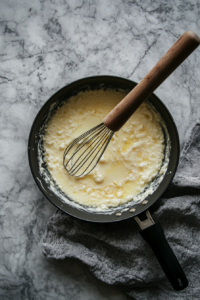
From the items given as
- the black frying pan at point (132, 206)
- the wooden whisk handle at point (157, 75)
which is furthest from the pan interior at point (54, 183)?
the wooden whisk handle at point (157, 75)

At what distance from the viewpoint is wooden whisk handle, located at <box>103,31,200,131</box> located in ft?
2.62

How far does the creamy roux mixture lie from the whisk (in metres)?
0.04

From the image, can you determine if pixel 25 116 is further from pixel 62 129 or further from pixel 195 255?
pixel 195 255

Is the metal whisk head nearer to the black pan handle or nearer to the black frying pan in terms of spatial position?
the black frying pan

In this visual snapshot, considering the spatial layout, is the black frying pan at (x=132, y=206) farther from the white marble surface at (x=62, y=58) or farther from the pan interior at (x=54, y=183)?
the white marble surface at (x=62, y=58)

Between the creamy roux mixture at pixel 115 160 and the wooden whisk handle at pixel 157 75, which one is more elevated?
the wooden whisk handle at pixel 157 75

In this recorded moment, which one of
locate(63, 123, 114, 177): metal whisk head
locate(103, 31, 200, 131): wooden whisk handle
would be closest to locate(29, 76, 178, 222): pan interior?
locate(63, 123, 114, 177): metal whisk head

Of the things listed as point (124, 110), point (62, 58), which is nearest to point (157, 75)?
point (124, 110)

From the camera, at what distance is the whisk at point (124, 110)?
82cm

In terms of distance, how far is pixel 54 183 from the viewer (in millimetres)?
1324

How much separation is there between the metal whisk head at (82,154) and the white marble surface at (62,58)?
→ 9.1 inches

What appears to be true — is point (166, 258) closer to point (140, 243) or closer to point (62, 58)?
point (140, 243)

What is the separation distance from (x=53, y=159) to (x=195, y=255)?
88cm

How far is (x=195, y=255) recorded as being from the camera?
1.20 meters
